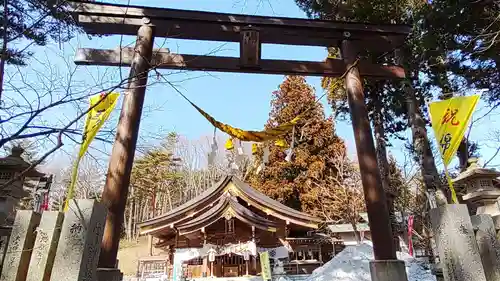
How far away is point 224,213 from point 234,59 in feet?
31.7

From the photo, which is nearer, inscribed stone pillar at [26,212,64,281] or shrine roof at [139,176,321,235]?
inscribed stone pillar at [26,212,64,281]

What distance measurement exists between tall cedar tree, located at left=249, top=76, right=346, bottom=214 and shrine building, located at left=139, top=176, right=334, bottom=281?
361 cm

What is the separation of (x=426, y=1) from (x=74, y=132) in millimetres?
8847

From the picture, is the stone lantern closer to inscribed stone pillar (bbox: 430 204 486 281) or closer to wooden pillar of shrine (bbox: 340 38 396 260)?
wooden pillar of shrine (bbox: 340 38 396 260)

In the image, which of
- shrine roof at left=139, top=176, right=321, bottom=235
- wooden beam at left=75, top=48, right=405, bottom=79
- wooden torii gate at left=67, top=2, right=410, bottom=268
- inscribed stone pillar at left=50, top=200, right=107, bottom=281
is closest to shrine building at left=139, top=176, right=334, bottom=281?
shrine roof at left=139, top=176, right=321, bottom=235

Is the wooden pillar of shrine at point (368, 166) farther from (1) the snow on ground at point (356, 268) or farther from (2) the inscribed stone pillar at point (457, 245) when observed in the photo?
(1) the snow on ground at point (356, 268)

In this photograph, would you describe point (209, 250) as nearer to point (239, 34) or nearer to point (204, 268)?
point (204, 268)

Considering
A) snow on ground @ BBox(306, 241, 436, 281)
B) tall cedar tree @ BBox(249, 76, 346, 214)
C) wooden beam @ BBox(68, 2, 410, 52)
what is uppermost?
tall cedar tree @ BBox(249, 76, 346, 214)

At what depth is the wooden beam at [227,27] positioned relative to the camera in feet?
16.1

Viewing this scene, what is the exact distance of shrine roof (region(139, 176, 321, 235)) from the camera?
13781 millimetres

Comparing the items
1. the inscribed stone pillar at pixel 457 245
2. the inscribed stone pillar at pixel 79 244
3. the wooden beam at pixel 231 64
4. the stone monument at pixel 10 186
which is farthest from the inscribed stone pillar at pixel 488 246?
the stone monument at pixel 10 186

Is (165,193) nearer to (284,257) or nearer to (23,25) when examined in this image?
(284,257)

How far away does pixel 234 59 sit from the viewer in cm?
536

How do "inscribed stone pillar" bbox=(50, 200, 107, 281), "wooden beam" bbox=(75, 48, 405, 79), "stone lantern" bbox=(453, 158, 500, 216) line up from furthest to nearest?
"stone lantern" bbox=(453, 158, 500, 216) < "wooden beam" bbox=(75, 48, 405, 79) < "inscribed stone pillar" bbox=(50, 200, 107, 281)
